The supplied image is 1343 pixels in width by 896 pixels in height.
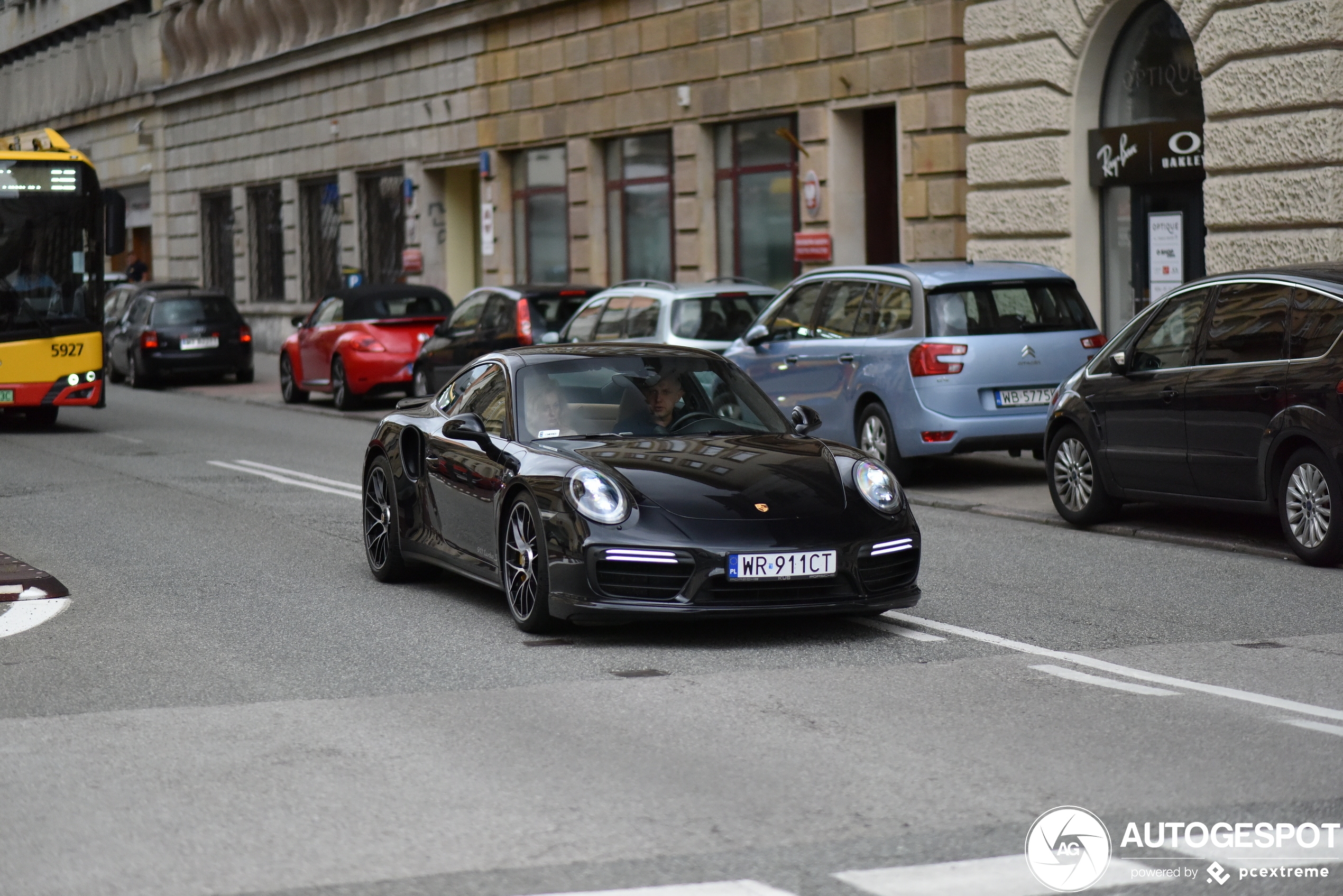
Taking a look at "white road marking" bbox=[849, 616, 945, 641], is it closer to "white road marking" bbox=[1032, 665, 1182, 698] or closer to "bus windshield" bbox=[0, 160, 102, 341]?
"white road marking" bbox=[1032, 665, 1182, 698]

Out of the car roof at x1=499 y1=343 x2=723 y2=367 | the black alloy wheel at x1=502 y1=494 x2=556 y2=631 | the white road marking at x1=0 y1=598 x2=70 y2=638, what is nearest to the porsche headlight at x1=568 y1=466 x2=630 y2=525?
the black alloy wheel at x1=502 y1=494 x2=556 y2=631

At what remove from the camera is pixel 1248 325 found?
11078mm

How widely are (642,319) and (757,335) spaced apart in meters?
2.54

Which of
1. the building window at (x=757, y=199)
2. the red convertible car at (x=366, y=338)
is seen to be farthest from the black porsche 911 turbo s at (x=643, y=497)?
the building window at (x=757, y=199)

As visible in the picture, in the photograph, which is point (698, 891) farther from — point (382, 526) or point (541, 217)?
point (541, 217)

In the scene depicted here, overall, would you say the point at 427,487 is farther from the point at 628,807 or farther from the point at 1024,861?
the point at 1024,861

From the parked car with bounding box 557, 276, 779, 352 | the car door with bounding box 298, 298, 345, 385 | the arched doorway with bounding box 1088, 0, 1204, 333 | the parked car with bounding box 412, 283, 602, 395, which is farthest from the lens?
the car door with bounding box 298, 298, 345, 385

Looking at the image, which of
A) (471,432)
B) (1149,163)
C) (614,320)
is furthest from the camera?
(1149,163)

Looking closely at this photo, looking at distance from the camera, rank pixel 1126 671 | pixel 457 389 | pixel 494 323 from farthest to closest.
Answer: pixel 494 323
pixel 457 389
pixel 1126 671

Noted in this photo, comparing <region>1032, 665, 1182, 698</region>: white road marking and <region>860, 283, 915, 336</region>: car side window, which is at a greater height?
<region>860, 283, 915, 336</region>: car side window

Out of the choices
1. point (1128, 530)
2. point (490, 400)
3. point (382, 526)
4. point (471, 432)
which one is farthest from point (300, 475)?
point (471, 432)

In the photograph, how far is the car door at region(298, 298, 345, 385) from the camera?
2602 centimetres

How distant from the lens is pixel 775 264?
2611 centimetres

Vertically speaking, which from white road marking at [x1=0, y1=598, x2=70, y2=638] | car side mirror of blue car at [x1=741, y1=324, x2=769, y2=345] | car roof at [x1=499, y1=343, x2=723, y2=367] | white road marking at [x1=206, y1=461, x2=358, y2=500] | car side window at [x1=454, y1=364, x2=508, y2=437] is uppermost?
car side mirror of blue car at [x1=741, y1=324, x2=769, y2=345]
